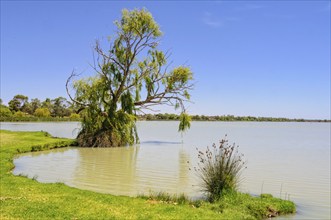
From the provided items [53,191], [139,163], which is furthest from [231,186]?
[139,163]

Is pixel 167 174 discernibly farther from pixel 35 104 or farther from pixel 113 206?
pixel 35 104

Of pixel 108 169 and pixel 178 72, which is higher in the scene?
pixel 178 72

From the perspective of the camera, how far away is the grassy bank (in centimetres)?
856

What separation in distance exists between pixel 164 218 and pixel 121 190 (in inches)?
Result: 197

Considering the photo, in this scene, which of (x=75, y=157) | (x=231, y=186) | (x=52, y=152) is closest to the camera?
(x=231, y=186)

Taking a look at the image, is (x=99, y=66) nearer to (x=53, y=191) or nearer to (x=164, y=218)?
(x=53, y=191)

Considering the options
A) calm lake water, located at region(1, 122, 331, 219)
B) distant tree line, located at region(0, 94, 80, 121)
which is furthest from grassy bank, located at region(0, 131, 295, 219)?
distant tree line, located at region(0, 94, 80, 121)

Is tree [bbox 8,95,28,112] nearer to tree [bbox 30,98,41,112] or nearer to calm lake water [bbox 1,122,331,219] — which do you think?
tree [bbox 30,98,41,112]

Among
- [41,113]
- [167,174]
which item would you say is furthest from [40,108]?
[167,174]

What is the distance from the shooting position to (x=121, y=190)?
1311 cm

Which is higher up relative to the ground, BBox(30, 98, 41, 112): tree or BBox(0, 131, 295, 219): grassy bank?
BBox(30, 98, 41, 112): tree

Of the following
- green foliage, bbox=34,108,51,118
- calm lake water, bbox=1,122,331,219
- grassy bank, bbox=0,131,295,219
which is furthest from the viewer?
green foliage, bbox=34,108,51,118

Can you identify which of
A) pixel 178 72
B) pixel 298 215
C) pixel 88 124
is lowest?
pixel 298 215

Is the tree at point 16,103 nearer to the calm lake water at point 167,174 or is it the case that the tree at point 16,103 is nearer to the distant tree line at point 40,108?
the distant tree line at point 40,108
